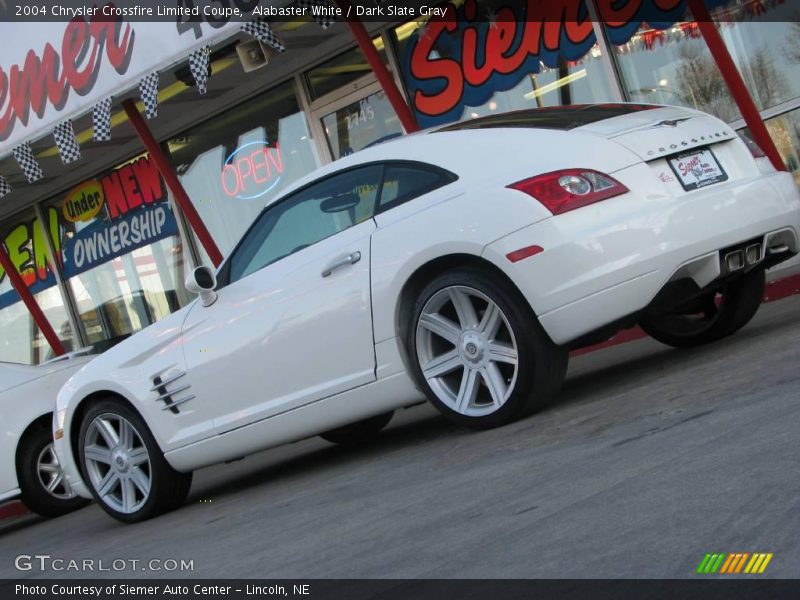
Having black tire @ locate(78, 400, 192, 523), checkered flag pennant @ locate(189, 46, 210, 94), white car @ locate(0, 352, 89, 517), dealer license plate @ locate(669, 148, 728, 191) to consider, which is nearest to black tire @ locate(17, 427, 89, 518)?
white car @ locate(0, 352, 89, 517)

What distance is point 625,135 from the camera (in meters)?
5.57

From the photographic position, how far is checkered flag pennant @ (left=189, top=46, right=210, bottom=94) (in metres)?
10.6

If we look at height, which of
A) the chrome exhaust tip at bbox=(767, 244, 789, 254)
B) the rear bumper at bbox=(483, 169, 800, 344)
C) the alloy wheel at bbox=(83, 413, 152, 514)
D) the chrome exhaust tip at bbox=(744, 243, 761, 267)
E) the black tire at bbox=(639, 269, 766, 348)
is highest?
the rear bumper at bbox=(483, 169, 800, 344)

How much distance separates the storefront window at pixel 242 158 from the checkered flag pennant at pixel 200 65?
3.56m

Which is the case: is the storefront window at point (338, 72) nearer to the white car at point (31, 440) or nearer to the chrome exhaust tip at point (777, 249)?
the white car at point (31, 440)

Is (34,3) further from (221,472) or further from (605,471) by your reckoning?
(605,471)

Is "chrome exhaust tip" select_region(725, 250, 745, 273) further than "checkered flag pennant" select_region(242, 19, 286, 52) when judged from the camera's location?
No

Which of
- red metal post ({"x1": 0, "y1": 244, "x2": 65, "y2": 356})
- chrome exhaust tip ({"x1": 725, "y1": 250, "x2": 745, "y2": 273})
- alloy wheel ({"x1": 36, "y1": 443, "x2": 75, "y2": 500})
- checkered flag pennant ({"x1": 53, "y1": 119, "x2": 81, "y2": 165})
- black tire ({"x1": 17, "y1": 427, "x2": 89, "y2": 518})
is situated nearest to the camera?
chrome exhaust tip ({"x1": 725, "y1": 250, "x2": 745, "y2": 273})

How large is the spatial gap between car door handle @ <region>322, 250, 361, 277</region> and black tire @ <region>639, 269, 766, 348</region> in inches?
62.6

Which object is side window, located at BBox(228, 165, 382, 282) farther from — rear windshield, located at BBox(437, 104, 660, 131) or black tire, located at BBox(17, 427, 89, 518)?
black tire, located at BBox(17, 427, 89, 518)

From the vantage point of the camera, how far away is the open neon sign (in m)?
14.8

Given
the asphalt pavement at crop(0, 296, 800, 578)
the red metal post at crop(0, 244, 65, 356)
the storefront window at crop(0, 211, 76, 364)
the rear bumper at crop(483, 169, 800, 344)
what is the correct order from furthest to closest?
the storefront window at crop(0, 211, 76, 364) → the red metal post at crop(0, 244, 65, 356) → the rear bumper at crop(483, 169, 800, 344) → the asphalt pavement at crop(0, 296, 800, 578)

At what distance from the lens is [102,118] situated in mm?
11633

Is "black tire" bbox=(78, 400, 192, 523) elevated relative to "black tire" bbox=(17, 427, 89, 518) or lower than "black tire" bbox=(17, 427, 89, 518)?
elevated
